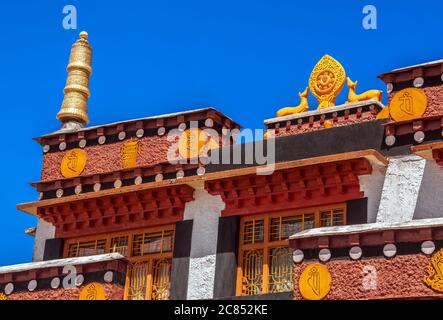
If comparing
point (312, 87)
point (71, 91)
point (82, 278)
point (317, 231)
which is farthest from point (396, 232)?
point (71, 91)

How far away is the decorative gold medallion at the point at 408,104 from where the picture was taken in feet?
55.7

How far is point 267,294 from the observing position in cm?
1648

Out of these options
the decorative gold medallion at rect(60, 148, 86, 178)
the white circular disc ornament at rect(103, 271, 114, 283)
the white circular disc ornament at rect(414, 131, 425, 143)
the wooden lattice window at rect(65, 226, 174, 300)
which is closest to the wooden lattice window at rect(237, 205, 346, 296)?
the wooden lattice window at rect(65, 226, 174, 300)

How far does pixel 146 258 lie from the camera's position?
18.6 m

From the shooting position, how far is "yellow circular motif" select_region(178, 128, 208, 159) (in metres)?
19.0

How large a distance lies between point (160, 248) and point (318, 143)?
3.35 meters

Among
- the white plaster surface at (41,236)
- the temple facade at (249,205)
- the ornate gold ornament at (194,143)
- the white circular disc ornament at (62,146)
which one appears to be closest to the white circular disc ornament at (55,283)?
the temple facade at (249,205)

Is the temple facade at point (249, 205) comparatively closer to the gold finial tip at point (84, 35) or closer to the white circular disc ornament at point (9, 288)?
the white circular disc ornament at point (9, 288)

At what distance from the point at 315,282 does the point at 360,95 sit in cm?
697

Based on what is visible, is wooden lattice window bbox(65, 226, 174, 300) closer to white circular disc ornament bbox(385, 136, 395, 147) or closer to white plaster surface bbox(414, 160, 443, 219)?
white circular disc ornament bbox(385, 136, 395, 147)

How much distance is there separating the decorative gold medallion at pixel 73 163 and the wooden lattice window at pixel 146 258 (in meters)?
1.63

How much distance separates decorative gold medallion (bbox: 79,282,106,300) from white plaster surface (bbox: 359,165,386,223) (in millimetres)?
4313

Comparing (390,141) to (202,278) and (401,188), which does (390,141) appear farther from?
(202,278)
